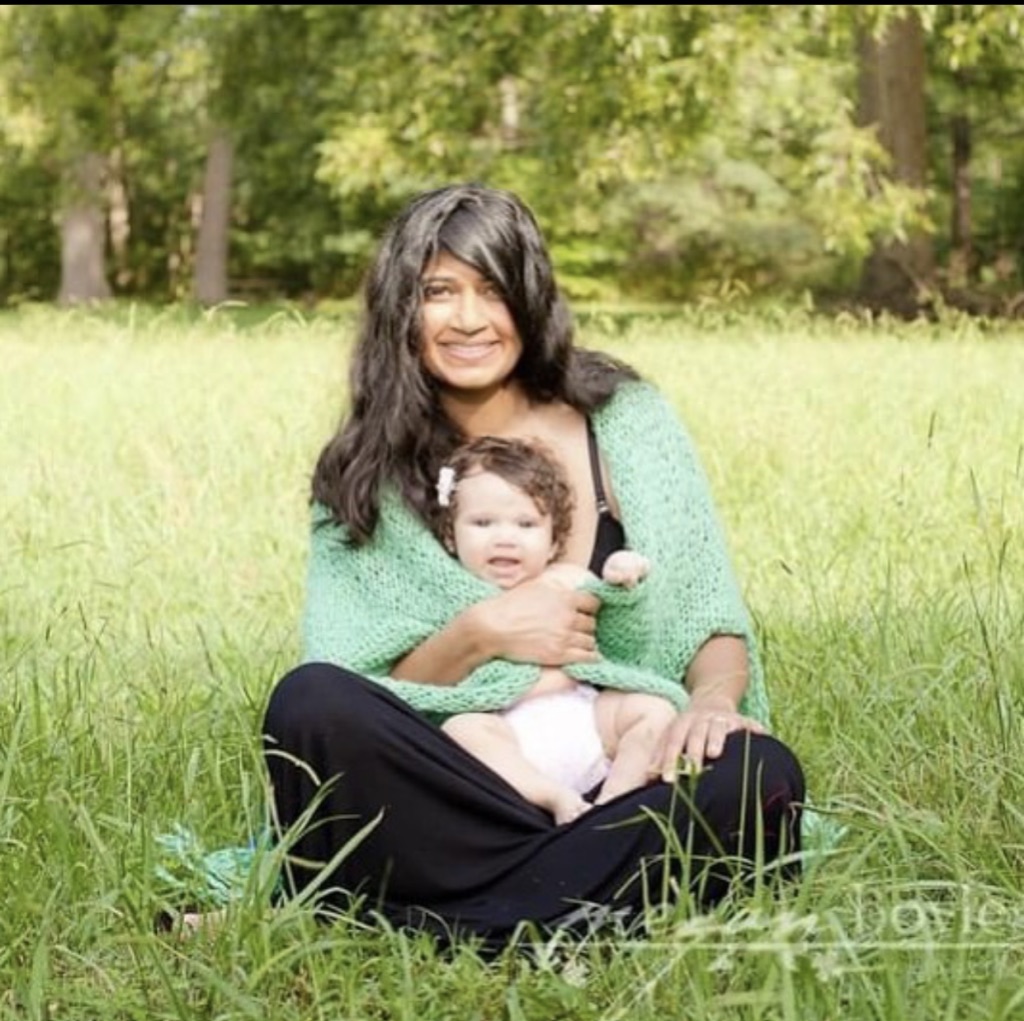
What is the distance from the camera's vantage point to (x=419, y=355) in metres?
3.69

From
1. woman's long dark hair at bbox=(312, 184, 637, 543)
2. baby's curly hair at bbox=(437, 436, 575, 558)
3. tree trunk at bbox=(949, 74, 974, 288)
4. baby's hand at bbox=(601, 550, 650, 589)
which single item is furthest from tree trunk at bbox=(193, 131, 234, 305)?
baby's hand at bbox=(601, 550, 650, 589)

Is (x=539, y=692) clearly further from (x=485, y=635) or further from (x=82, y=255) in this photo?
(x=82, y=255)

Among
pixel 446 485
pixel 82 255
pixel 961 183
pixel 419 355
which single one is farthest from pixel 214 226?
pixel 446 485

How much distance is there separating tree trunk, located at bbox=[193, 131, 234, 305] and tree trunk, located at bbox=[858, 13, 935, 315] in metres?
14.1

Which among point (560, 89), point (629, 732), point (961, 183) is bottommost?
point (629, 732)

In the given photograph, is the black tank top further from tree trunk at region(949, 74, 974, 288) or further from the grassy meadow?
tree trunk at region(949, 74, 974, 288)

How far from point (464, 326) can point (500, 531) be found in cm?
37

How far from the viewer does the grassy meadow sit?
109 inches

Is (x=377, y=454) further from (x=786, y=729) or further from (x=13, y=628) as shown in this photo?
(x=13, y=628)

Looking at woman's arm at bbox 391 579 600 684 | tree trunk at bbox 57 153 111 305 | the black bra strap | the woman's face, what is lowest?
tree trunk at bbox 57 153 111 305

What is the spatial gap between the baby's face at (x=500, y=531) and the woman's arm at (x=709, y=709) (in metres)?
0.32

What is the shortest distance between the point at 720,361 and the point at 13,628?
5301mm

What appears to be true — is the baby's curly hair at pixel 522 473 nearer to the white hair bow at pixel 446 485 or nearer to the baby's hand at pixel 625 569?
the white hair bow at pixel 446 485

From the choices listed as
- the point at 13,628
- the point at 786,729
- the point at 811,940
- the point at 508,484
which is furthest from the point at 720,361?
the point at 811,940
